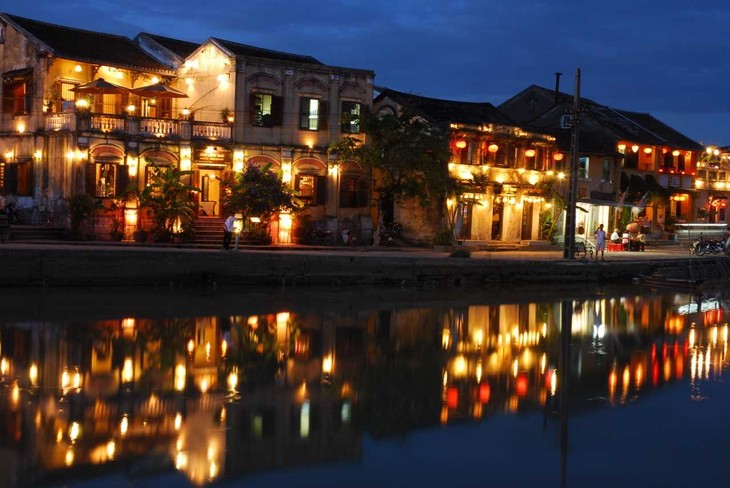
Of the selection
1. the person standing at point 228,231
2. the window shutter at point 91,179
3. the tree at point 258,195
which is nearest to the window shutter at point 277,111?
the tree at point 258,195

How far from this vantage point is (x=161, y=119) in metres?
36.2

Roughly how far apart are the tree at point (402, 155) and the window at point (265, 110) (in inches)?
108

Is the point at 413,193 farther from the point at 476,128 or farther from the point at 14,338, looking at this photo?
the point at 14,338

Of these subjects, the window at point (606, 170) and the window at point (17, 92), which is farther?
the window at point (606, 170)

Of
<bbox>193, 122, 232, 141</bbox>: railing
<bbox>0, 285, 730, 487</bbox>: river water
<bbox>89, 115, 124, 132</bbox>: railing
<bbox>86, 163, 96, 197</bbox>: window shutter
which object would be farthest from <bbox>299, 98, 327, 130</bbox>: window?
<bbox>0, 285, 730, 487</bbox>: river water

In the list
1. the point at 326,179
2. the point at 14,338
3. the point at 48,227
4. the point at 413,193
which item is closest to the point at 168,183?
the point at 48,227

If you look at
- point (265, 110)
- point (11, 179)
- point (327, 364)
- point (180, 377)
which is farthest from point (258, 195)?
point (180, 377)

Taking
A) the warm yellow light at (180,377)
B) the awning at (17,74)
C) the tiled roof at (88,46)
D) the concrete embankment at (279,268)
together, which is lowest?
the warm yellow light at (180,377)

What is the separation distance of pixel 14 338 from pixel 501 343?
11574mm

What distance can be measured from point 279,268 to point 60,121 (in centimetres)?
1103

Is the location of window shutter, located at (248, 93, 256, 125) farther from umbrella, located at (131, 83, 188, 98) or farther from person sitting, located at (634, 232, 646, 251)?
person sitting, located at (634, 232, 646, 251)

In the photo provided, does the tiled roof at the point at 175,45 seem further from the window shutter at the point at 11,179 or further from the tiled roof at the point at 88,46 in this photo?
the window shutter at the point at 11,179

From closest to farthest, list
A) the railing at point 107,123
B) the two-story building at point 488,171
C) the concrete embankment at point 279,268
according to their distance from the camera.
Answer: the concrete embankment at point 279,268 → the railing at point 107,123 → the two-story building at point 488,171

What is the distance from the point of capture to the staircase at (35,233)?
3216cm
